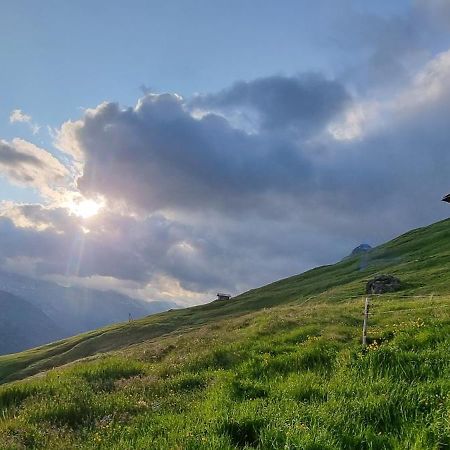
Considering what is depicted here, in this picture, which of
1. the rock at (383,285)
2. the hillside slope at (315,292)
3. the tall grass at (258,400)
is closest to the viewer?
the tall grass at (258,400)

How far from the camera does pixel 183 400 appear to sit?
12680 millimetres

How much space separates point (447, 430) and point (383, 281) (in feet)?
174

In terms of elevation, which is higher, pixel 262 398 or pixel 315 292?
pixel 315 292

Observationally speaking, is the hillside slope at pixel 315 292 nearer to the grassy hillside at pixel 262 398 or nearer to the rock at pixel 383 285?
the rock at pixel 383 285

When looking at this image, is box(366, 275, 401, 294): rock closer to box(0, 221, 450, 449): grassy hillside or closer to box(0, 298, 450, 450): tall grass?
box(0, 221, 450, 449): grassy hillside

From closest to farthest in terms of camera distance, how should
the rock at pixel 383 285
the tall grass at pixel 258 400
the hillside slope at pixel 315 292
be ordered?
the tall grass at pixel 258 400 < the rock at pixel 383 285 < the hillside slope at pixel 315 292

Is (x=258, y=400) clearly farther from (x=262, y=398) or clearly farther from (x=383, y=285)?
(x=383, y=285)

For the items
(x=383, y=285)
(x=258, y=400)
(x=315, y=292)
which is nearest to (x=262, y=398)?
(x=258, y=400)

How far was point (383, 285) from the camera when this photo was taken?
58156 millimetres

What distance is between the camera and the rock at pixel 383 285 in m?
57.0

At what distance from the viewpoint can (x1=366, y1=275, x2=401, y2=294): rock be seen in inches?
2245

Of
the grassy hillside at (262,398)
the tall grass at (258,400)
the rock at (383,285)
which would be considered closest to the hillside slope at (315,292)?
the rock at (383,285)

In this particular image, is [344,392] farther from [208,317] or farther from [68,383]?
[208,317]

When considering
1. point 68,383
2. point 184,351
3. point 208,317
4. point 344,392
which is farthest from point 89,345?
point 344,392
